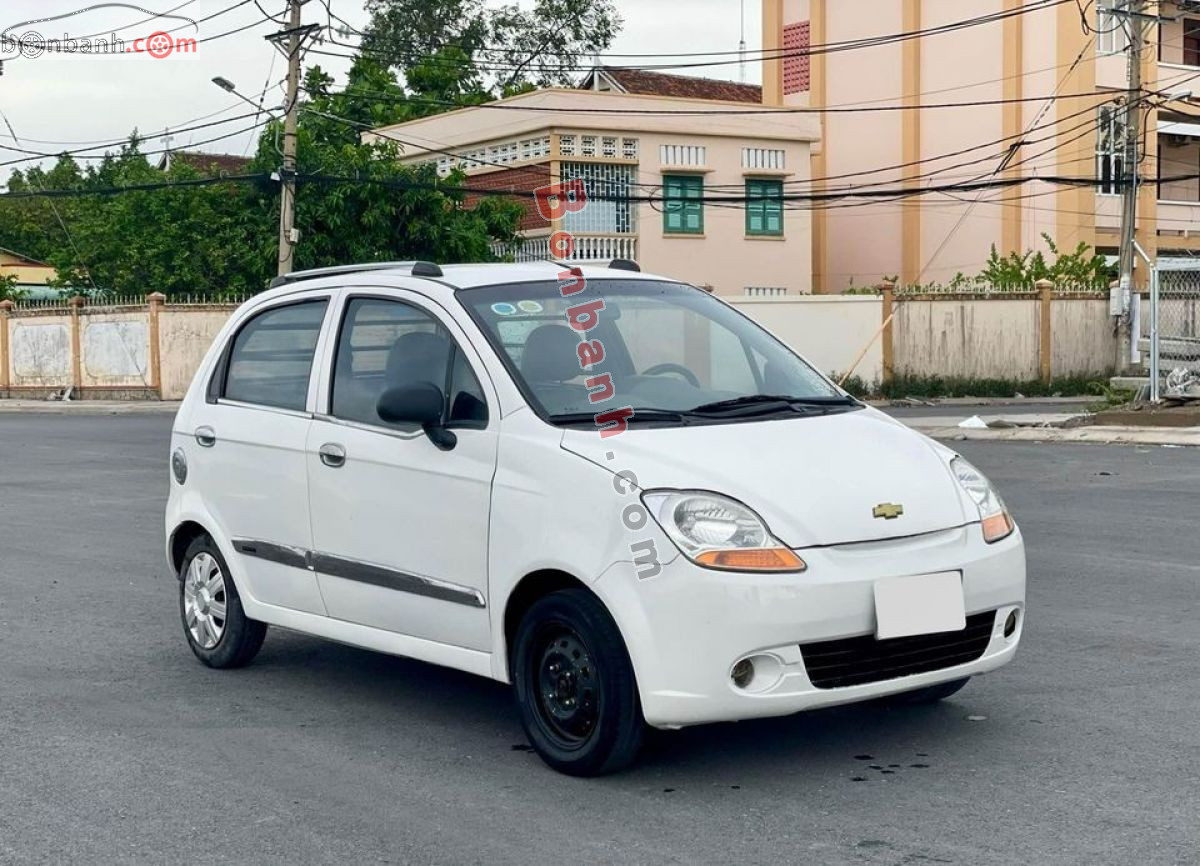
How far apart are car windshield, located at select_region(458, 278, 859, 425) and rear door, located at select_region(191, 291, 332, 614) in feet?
3.37

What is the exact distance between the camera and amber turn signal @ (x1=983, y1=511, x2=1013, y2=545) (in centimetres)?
544

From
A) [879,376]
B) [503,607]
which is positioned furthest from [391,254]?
[503,607]

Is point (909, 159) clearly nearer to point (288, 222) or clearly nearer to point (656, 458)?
point (288, 222)

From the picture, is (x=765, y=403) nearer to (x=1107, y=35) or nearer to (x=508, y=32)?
(x=1107, y=35)

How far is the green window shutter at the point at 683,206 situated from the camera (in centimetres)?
3850

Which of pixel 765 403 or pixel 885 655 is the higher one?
pixel 765 403

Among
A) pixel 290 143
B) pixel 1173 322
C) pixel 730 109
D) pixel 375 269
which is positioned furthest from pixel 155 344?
pixel 375 269

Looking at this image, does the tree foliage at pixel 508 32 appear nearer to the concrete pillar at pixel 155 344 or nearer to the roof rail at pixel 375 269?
the concrete pillar at pixel 155 344

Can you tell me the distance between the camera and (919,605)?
511 cm

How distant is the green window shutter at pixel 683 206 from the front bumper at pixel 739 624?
33.8m

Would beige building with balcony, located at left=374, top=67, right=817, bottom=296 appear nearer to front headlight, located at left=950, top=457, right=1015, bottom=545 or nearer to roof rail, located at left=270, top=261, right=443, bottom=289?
roof rail, located at left=270, top=261, right=443, bottom=289

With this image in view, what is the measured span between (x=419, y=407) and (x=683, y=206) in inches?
1322

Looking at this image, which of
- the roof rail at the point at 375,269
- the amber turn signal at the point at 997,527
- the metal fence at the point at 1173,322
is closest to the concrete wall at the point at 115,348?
the metal fence at the point at 1173,322

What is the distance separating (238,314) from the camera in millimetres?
7422
